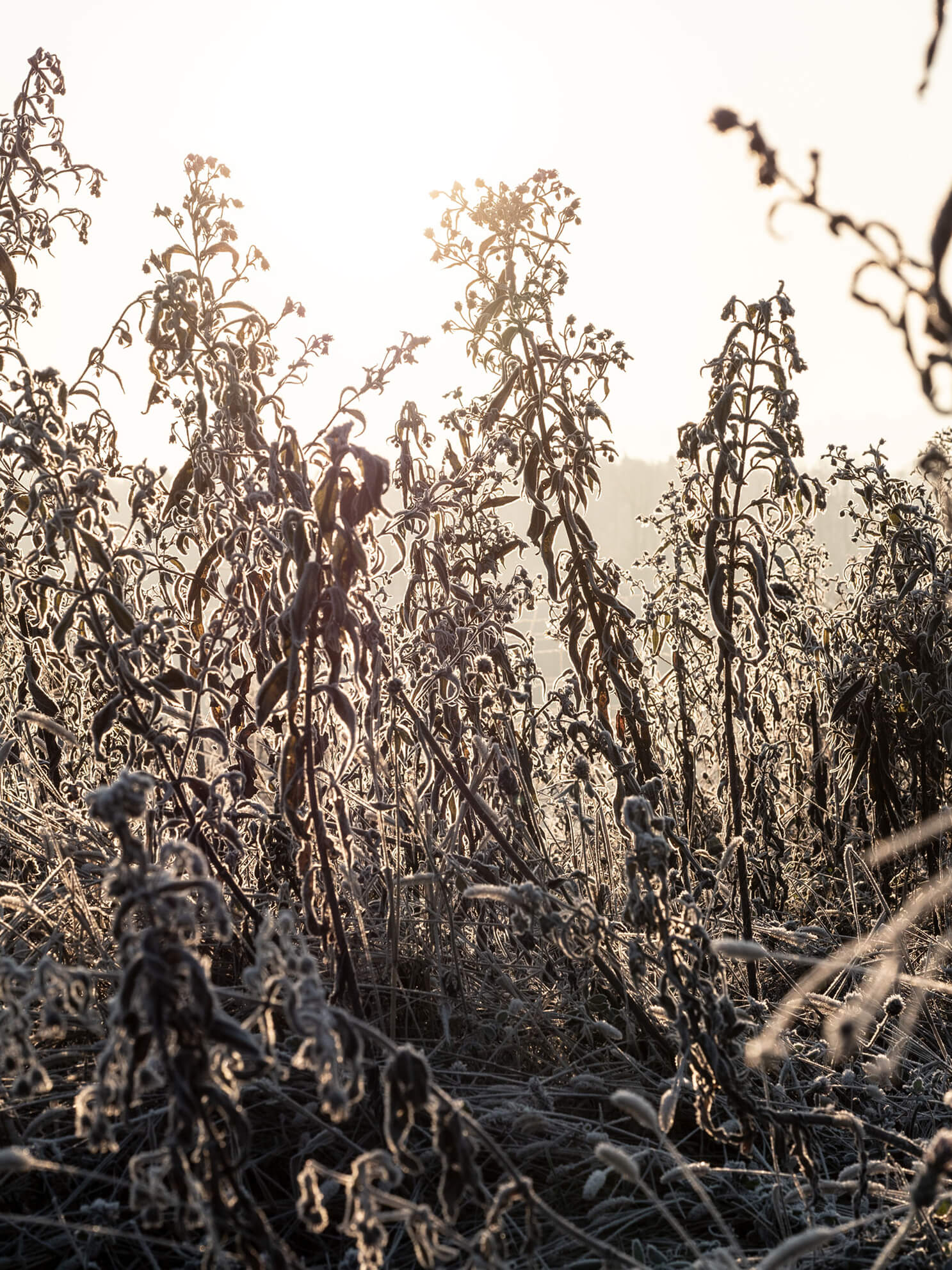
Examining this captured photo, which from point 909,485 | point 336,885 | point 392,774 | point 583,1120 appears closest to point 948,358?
point 583,1120

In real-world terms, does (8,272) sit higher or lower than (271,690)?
higher

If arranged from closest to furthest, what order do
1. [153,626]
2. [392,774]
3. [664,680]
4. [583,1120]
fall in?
1. [583,1120]
2. [153,626]
3. [392,774]
4. [664,680]

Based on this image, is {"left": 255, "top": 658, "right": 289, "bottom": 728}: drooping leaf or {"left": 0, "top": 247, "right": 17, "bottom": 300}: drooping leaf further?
{"left": 0, "top": 247, "right": 17, "bottom": 300}: drooping leaf

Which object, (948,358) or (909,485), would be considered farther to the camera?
(909,485)

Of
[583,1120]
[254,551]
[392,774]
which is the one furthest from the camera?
[392,774]

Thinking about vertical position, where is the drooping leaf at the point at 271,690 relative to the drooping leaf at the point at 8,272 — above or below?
below

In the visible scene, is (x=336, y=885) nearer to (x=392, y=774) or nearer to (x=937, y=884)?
(x=392, y=774)

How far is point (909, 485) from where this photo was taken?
12.6 feet

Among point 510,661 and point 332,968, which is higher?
point 510,661

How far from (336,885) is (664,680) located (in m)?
2.00

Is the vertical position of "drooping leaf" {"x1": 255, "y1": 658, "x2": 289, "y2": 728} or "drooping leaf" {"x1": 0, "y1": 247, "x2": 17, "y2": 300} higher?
"drooping leaf" {"x1": 0, "y1": 247, "x2": 17, "y2": 300}

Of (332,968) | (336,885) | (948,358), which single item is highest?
(948,358)

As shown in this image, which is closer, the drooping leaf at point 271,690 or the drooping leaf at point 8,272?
the drooping leaf at point 271,690

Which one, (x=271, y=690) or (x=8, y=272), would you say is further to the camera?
(x=8, y=272)
